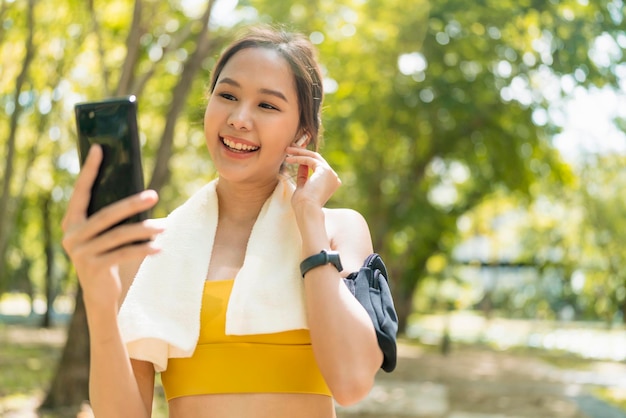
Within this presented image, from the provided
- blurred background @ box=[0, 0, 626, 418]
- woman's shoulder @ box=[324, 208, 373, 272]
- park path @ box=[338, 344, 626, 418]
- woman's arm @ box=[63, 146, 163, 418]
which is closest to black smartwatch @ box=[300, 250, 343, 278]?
woman's shoulder @ box=[324, 208, 373, 272]

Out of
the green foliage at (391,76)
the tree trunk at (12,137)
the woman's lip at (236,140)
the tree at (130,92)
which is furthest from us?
the green foliage at (391,76)

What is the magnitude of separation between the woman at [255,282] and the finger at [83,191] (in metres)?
0.39

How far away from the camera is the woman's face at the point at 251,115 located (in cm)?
193

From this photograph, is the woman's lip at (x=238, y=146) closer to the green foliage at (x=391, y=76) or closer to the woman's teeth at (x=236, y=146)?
the woman's teeth at (x=236, y=146)

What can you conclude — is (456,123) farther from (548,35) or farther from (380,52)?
(548,35)

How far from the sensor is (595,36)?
9531mm

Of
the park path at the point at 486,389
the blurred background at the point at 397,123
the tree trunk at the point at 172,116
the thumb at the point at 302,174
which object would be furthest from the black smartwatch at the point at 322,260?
the park path at the point at 486,389

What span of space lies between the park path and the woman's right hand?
974 centimetres

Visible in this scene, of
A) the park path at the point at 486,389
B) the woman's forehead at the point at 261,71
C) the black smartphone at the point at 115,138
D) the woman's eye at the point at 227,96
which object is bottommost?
the park path at the point at 486,389

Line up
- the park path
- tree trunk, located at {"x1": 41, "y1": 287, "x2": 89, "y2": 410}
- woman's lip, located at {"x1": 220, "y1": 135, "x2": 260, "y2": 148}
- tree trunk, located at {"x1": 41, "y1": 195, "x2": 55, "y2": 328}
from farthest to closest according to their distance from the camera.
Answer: tree trunk, located at {"x1": 41, "y1": 195, "x2": 55, "y2": 328}, the park path, tree trunk, located at {"x1": 41, "y1": 287, "x2": 89, "y2": 410}, woman's lip, located at {"x1": 220, "y1": 135, "x2": 260, "y2": 148}

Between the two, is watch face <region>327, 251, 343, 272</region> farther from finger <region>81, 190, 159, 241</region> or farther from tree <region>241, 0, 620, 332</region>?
tree <region>241, 0, 620, 332</region>

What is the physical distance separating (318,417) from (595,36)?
28.2 feet

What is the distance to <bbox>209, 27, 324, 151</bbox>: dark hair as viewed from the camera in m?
2.04

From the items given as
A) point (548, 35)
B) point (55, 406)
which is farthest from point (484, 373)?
point (55, 406)
